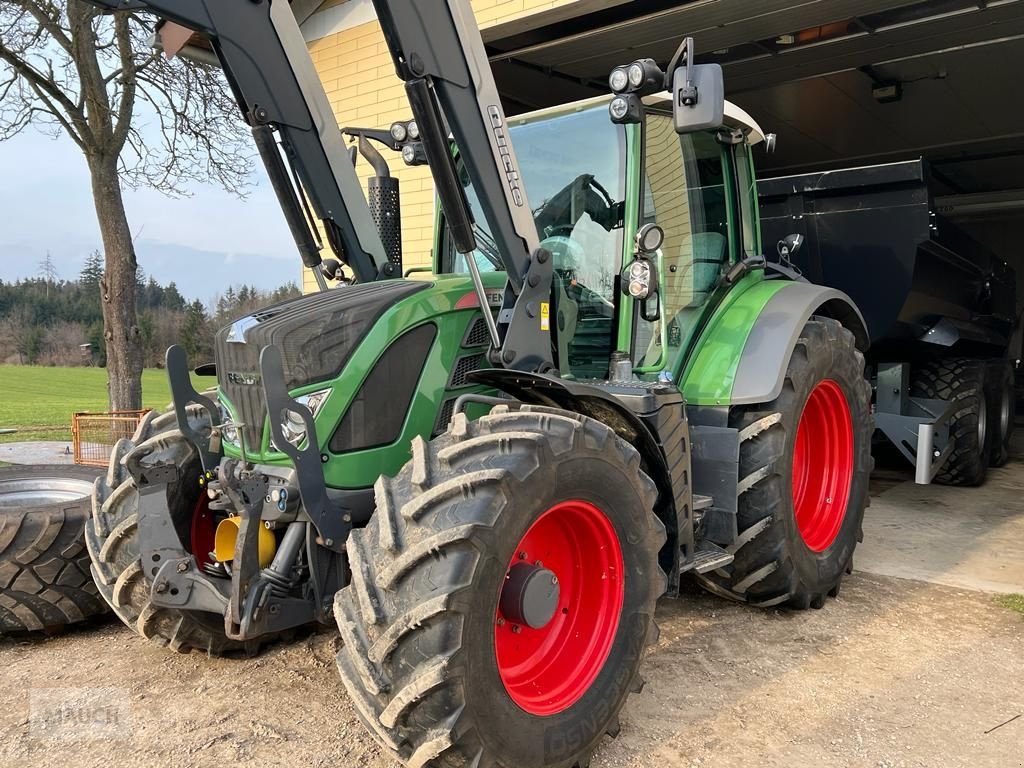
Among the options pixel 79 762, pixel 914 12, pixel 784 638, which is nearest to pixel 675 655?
pixel 784 638

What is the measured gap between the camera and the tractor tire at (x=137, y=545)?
10.2 feet

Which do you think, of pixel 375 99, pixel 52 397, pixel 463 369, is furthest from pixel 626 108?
pixel 52 397

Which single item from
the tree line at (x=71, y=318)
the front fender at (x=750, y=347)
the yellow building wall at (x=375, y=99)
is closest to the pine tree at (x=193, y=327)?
the tree line at (x=71, y=318)

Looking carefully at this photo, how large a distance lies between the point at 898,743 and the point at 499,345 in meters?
1.93

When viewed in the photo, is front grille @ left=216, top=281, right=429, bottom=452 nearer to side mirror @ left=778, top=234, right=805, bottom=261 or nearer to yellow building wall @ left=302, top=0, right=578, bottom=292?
side mirror @ left=778, top=234, right=805, bottom=261

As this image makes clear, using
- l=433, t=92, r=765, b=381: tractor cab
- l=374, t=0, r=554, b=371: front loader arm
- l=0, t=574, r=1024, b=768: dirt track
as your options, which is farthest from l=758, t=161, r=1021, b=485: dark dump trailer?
l=374, t=0, r=554, b=371: front loader arm

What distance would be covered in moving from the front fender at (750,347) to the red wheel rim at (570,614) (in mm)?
1125

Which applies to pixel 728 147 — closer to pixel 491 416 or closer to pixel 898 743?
pixel 491 416

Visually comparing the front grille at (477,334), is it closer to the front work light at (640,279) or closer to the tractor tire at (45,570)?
the front work light at (640,279)

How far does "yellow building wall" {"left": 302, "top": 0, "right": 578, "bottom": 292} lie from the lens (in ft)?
26.1

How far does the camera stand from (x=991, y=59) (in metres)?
7.82

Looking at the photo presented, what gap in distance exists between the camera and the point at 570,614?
289cm

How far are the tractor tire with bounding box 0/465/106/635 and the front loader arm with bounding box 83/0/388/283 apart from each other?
1604 millimetres

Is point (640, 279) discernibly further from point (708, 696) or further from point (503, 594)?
point (708, 696)
